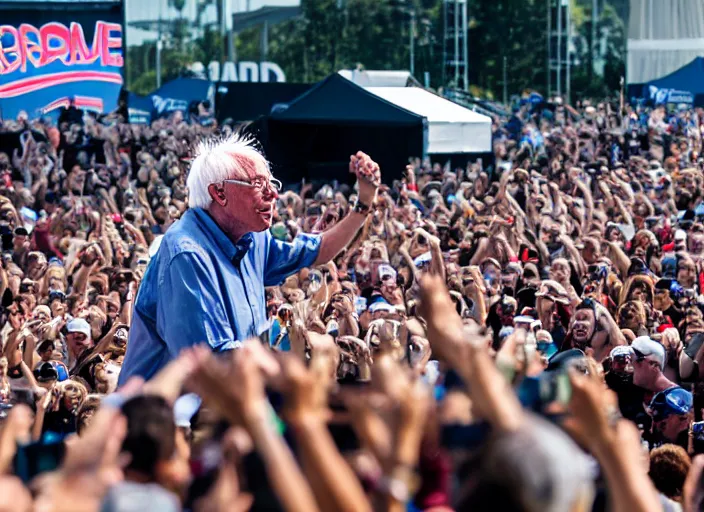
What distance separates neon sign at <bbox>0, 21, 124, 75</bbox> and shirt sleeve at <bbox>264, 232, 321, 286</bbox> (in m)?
18.7

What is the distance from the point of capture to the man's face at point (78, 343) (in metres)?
8.21

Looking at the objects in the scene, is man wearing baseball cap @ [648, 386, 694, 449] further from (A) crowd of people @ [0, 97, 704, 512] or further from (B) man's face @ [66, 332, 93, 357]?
(B) man's face @ [66, 332, 93, 357]

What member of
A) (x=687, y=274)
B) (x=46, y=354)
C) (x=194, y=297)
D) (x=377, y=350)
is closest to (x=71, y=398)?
(x=46, y=354)

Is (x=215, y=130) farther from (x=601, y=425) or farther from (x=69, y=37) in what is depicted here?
(x=601, y=425)

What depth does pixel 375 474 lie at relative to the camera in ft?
8.05

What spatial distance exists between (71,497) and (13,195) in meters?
14.5

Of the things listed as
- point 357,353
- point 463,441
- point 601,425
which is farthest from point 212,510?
point 357,353

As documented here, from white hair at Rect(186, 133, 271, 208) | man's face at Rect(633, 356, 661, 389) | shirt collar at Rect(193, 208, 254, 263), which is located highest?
white hair at Rect(186, 133, 271, 208)

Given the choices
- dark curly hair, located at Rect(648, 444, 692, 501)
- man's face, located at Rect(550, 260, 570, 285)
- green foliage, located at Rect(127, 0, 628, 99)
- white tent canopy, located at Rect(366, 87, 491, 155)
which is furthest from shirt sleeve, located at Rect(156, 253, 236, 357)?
green foliage, located at Rect(127, 0, 628, 99)

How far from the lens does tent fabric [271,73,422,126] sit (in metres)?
18.5

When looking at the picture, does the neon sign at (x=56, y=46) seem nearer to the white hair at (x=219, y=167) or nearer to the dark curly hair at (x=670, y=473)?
the white hair at (x=219, y=167)

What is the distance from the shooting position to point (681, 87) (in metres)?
31.4

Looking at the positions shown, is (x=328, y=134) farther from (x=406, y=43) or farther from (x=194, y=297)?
(x=406, y=43)

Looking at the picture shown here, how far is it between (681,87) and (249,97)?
36.8ft
